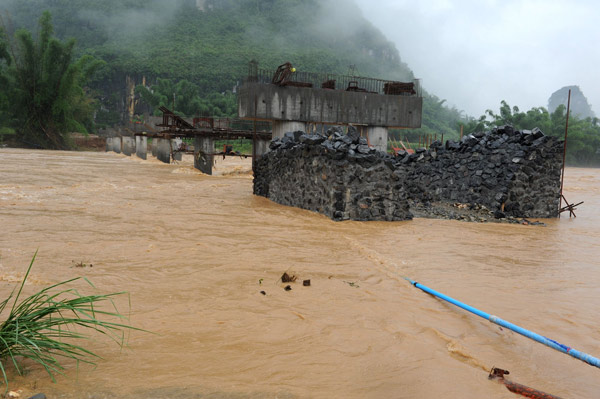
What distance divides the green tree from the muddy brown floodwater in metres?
39.3

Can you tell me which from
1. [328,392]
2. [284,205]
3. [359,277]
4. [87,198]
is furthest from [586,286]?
[87,198]

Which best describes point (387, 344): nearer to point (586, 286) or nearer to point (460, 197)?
point (586, 286)

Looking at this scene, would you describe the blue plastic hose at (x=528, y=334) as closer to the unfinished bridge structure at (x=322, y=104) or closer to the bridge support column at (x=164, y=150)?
the unfinished bridge structure at (x=322, y=104)

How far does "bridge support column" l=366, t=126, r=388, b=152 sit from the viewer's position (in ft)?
76.7

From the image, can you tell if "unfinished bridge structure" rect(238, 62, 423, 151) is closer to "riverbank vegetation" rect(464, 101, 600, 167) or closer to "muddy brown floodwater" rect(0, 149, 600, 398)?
"muddy brown floodwater" rect(0, 149, 600, 398)

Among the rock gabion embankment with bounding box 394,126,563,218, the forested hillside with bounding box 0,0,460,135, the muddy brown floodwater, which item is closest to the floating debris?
the muddy brown floodwater

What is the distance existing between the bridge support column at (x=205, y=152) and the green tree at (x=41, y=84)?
25.6 metres

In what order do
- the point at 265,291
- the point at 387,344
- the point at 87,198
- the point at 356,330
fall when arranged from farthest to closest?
the point at 87,198
the point at 265,291
the point at 356,330
the point at 387,344

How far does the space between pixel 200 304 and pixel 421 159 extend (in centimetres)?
1285

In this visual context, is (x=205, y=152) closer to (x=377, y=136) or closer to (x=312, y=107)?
(x=312, y=107)

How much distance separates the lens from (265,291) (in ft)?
15.5

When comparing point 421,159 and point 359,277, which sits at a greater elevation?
point 421,159

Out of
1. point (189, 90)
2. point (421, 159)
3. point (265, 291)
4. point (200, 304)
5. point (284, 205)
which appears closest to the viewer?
point (200, 304)

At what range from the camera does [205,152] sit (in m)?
25.2
